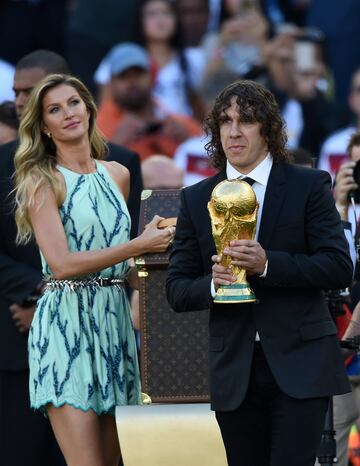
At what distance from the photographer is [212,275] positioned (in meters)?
4.95

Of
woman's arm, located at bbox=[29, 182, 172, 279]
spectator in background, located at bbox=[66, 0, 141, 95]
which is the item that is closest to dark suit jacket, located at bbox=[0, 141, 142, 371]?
woman's arm, located at bbox=[29, 182, 172, 279]

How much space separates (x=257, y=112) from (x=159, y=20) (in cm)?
732

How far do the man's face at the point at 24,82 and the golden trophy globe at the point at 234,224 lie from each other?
2550 millimetres

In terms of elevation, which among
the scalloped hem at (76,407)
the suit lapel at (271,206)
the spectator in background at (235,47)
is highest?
the spectator in background at (235,47)

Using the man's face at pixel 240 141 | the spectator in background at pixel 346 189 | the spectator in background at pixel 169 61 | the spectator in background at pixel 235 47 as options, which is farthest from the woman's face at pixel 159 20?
the man's face at pixel 240 141

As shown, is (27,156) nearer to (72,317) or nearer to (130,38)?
(72,317)

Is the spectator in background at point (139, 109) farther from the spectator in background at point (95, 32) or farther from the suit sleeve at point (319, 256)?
the suit sleeve at point (319, 256)

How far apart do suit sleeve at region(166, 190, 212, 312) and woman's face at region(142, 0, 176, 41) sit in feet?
23.5

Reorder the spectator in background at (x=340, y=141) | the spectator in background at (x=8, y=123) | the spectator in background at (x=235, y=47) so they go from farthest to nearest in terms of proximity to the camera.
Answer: the spectator in background at (x=235, y=47), the spectator in background at (x=340, y=141), the spectator in background at (x=8, y=123)

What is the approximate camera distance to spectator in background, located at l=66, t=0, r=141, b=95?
12.2 meters

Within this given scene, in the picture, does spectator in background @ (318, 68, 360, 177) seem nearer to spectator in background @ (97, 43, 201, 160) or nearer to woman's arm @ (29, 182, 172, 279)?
spectator in background @ (97, 43, 201, 160)

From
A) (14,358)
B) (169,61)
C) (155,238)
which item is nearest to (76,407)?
(155,238)

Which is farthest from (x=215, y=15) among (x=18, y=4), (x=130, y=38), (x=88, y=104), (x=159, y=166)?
A: (x=88, y=104)

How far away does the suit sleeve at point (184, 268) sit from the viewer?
5062 millimetres
